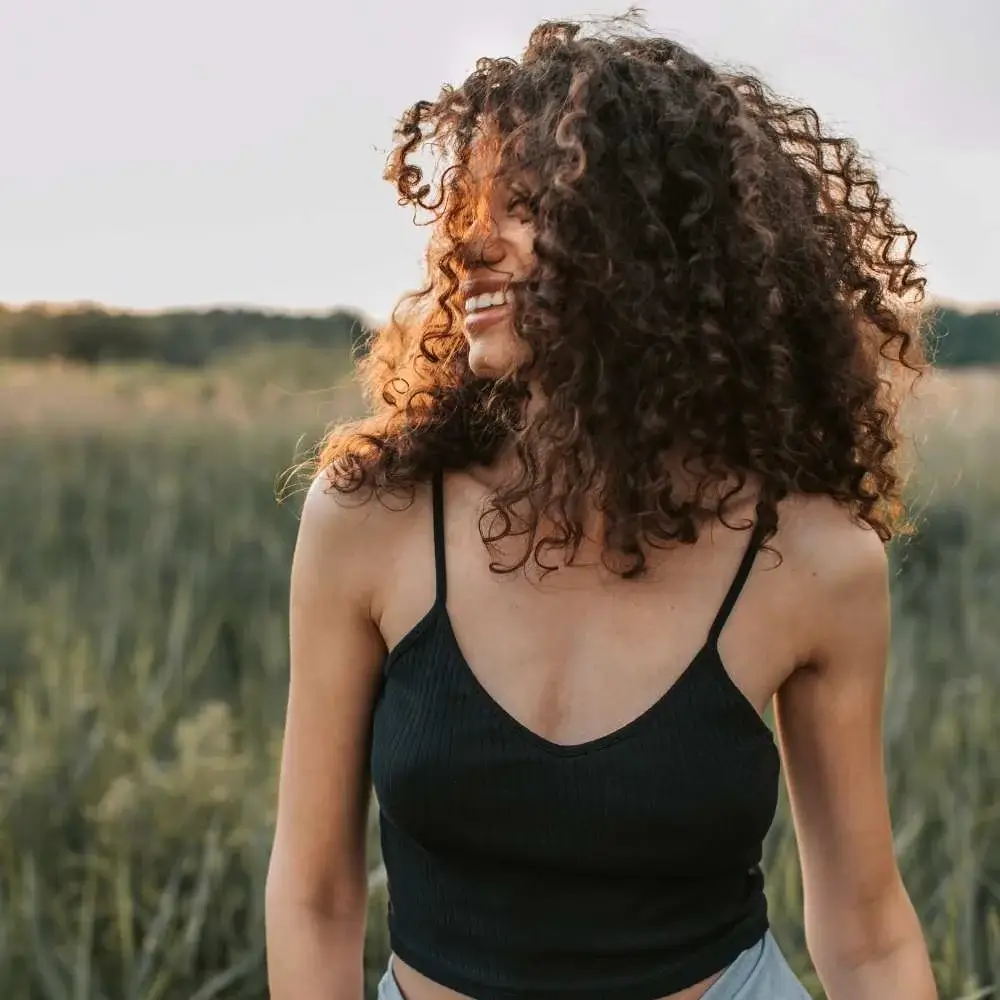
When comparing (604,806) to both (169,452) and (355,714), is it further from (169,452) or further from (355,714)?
(169,452)

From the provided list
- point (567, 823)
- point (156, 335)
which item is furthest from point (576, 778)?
point (156, 335)

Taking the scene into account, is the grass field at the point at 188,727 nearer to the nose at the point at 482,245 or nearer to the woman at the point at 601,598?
the woman at the point at 601,598

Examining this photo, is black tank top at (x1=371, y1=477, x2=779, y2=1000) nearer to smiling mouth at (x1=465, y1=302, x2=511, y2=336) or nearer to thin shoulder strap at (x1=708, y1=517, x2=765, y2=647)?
thin shoulder strap at (x1=708, y1=517, x2=765, y2=647)

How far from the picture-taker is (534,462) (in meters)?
1.16

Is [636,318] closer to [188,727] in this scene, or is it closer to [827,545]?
[827,545]

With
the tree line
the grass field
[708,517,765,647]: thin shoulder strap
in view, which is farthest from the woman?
the tree line

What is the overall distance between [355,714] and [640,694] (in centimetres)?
25

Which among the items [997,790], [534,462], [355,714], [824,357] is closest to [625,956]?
[355,714]

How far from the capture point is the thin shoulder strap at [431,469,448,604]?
1140 mm

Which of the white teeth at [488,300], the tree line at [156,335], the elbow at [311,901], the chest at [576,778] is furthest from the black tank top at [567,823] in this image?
the tree line at [156,335]

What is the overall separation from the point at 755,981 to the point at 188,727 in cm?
134

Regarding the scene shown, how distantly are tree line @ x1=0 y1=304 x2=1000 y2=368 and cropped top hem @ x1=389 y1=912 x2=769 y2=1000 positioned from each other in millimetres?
3025

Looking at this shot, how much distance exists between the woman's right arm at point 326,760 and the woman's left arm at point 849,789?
38 cm

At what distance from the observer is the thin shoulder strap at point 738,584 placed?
1127mm
